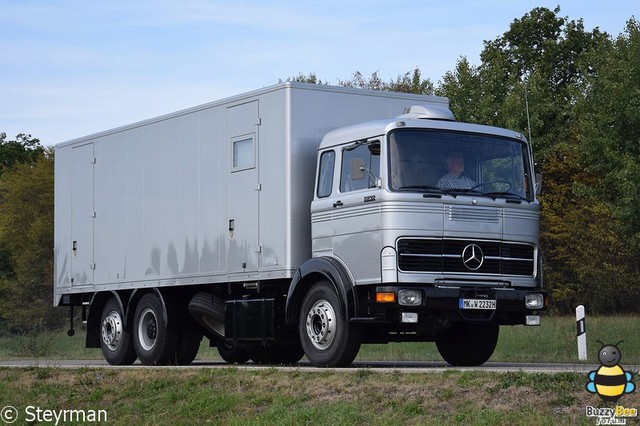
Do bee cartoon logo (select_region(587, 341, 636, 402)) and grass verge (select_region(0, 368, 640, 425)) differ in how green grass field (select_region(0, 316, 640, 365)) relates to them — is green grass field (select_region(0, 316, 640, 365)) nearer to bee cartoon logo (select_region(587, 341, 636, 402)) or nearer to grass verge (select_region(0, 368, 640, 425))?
grass verge (select_region(0, 368, 640, 425))

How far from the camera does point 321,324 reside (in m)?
16.2

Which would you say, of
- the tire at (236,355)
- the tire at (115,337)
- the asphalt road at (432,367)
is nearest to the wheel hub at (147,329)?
the tire at (115,337)

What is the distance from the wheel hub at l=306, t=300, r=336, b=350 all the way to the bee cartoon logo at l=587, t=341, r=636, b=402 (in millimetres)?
5419

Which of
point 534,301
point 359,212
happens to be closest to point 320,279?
point 359,212

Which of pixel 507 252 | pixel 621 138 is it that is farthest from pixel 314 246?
pixel 621 138

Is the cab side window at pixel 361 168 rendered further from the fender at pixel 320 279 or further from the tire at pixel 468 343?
the tire at pixel 468 343

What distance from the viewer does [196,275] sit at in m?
19.1

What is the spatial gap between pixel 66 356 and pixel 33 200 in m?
44.8

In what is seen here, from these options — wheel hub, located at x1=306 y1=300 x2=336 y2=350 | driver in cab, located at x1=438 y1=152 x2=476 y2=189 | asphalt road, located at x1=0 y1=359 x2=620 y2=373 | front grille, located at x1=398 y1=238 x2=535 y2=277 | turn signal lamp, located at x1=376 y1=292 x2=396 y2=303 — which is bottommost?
asphalt road, located at x1=0 y1=359 x2=620 y2=373

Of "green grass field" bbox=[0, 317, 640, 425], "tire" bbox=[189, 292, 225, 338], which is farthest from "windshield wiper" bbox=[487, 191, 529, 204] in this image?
"tire" bbox=[189, 292, 225, 338]

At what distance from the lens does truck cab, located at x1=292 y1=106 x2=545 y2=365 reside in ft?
50.4

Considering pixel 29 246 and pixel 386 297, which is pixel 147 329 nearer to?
pixel 386 297

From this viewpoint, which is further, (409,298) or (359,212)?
(359,212)

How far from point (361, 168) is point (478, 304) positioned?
7.40 feet
